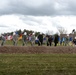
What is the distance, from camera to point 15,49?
27.3 meters

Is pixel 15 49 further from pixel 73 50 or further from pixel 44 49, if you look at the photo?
pixel 73 50

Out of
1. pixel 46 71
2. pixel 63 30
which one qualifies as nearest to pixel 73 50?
pixel 46 71

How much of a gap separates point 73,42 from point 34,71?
27.8 metres

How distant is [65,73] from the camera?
13.0m

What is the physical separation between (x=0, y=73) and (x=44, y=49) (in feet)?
51.6

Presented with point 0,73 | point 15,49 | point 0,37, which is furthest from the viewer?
point 0,37

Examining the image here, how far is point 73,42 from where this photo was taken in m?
40.7

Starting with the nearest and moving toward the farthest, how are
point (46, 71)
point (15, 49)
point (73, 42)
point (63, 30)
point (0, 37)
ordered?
point (46, 71)
point (15, 49)
point (0, 37)
point (73, 42)
point (63, 30)

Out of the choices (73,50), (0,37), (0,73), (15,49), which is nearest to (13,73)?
(0,73)

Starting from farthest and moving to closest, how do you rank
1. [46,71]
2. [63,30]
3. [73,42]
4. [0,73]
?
[63,30]
[73,42]
[46,71]
[0,73]

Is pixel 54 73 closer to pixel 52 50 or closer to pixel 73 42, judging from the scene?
pixel 52 50

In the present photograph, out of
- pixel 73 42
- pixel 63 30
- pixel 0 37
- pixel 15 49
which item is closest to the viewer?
pixel 15 49

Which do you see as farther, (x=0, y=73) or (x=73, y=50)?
(x=73, y=50)

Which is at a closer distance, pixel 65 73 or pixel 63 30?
pixel 65 73
